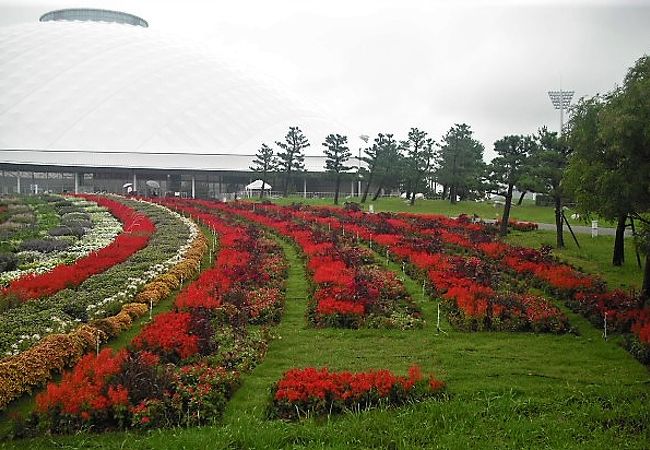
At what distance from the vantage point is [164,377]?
267 inches

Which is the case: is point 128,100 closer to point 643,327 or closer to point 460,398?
point 643,327

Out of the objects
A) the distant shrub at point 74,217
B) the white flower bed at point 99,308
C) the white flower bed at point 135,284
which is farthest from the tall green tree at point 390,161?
the white flower bed at point 99,308

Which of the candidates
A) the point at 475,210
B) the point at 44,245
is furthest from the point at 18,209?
the point at 475,210

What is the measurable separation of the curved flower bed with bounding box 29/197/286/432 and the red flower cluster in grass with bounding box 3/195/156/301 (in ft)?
9.79

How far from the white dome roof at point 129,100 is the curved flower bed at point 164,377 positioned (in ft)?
168

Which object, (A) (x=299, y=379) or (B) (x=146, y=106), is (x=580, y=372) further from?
(B) (x=146, y=106)

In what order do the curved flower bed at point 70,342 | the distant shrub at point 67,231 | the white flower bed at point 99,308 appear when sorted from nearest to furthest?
the curved flower bed at point 70,342
the white flower bed at point 99,308
the distant shrub at point 67,231

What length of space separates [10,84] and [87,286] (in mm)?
58320

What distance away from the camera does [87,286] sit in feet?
37.3

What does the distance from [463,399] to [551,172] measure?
1414 cm

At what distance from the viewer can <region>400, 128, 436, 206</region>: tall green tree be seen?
39812 millimetres

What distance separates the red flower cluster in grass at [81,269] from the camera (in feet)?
35.9

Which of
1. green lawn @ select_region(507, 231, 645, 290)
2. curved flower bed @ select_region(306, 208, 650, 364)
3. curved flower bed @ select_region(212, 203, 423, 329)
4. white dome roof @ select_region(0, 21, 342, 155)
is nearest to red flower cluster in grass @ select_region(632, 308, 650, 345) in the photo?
curved flower bed @ select_region(306, 208, 650, 364)

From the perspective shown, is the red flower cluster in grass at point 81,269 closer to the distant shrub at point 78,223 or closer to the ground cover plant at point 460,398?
the distant shrub at point 78,223
